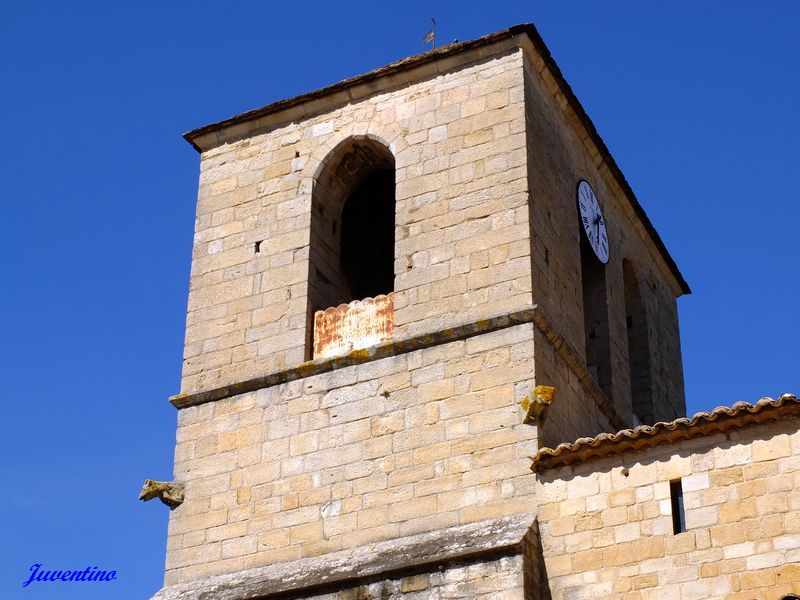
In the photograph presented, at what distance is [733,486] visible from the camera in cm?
1123

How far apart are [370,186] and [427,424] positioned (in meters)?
4.25

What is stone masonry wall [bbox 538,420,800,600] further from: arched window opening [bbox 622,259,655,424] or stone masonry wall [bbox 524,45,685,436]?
arched window opening [bbox 622,259,655,424]

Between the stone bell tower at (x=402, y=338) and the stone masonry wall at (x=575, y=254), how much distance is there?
0.03 metres

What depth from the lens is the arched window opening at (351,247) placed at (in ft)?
45.4

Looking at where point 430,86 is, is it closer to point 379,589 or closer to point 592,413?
point 592,413

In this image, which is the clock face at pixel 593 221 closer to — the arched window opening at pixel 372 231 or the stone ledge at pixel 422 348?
the stone ledge at pixel 422 348

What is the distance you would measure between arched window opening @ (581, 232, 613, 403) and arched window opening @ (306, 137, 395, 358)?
1.97 metres

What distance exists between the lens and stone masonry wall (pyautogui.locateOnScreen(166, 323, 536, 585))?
12.4 meters

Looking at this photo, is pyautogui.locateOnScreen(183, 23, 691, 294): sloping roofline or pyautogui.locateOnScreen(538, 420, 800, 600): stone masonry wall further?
pyautogui.locateOnScreen(183, 23, 691, 294): sloping roofline

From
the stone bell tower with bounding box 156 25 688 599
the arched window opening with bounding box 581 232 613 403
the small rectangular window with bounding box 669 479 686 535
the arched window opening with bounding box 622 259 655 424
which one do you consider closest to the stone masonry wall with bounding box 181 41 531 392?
the stone bell tower with bounding box 156 25 688 599

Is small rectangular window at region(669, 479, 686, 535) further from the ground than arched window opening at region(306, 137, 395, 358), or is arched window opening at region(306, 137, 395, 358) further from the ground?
arched window opening at region(306, 137, 395, 358)

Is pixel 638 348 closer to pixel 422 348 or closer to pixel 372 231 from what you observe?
pixel 372 231

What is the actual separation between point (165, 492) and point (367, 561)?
223 centimetres

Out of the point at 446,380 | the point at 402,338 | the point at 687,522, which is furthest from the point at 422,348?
the point at 687,522
